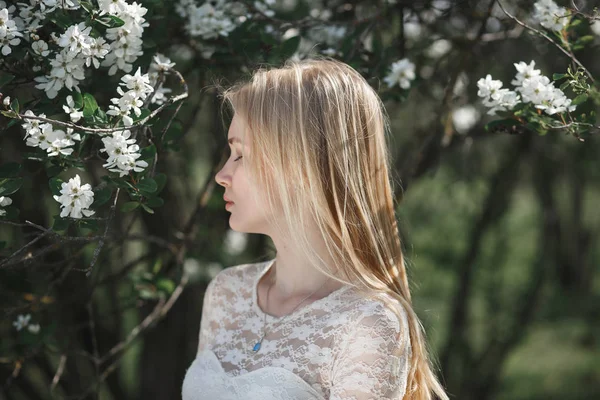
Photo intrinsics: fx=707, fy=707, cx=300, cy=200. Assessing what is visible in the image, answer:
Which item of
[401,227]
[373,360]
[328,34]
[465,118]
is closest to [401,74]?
[328,34]

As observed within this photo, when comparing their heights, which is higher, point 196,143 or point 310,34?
point 310,34

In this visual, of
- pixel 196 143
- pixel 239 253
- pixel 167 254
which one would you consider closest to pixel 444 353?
pixel 239 253

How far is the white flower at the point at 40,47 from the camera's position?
154 cm

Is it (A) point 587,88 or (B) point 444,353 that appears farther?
(B) point 444,353

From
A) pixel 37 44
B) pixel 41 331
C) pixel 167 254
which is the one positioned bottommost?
pixel 167 254

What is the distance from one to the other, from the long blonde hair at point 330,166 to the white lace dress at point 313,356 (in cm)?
7

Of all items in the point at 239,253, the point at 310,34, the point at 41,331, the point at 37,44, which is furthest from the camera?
the point at 239,253

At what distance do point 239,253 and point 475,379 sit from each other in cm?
201

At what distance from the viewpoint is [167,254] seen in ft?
9.39

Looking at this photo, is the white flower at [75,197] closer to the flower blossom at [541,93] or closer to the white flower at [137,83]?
the white flower at [137,83]

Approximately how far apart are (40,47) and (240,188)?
1.81 ft

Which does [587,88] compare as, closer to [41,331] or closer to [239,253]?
[41,331]

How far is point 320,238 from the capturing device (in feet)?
5.72

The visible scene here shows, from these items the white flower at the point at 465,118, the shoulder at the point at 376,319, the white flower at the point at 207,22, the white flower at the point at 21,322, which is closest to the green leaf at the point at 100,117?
the white flower at the point at 207,22
